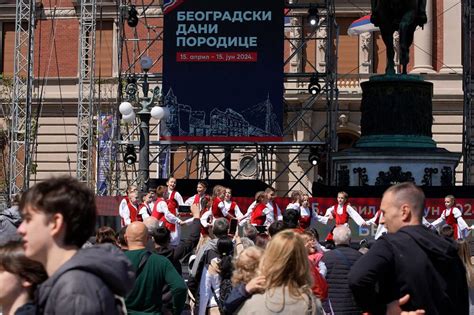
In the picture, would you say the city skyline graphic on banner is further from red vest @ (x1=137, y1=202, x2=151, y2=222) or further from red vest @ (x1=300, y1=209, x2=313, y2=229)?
red vest @ (x1=137, y1=202, x2=151, y2=222)

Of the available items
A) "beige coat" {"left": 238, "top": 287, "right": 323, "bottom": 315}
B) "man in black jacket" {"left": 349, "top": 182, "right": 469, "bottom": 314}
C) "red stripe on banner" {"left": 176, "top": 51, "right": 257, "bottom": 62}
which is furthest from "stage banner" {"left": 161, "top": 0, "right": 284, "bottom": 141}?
"man in black jacket" {"left": 349, "top": 182, "right": 469, "bottom": 314}

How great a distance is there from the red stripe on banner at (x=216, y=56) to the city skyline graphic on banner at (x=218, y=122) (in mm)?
886

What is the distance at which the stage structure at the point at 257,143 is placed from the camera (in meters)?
30.2

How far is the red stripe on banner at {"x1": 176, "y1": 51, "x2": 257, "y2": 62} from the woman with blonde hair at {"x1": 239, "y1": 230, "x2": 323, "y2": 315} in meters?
23.2

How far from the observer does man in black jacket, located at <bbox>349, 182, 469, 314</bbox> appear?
607 centimetres

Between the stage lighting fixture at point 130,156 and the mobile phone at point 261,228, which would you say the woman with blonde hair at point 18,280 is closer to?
the mobile phone at point 261,228

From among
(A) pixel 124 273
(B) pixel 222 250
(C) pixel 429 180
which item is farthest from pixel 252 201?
(A) pixel 124 273

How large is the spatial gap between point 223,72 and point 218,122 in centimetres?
128

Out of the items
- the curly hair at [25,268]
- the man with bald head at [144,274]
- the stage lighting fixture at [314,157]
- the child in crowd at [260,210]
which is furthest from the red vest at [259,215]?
the curly hair at [25,268]

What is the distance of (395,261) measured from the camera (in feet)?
19.9

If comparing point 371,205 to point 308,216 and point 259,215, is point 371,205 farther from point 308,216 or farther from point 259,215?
point 259,215

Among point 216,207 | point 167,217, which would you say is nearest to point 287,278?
point 167,217

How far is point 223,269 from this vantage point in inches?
389

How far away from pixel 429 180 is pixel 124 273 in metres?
18.7
